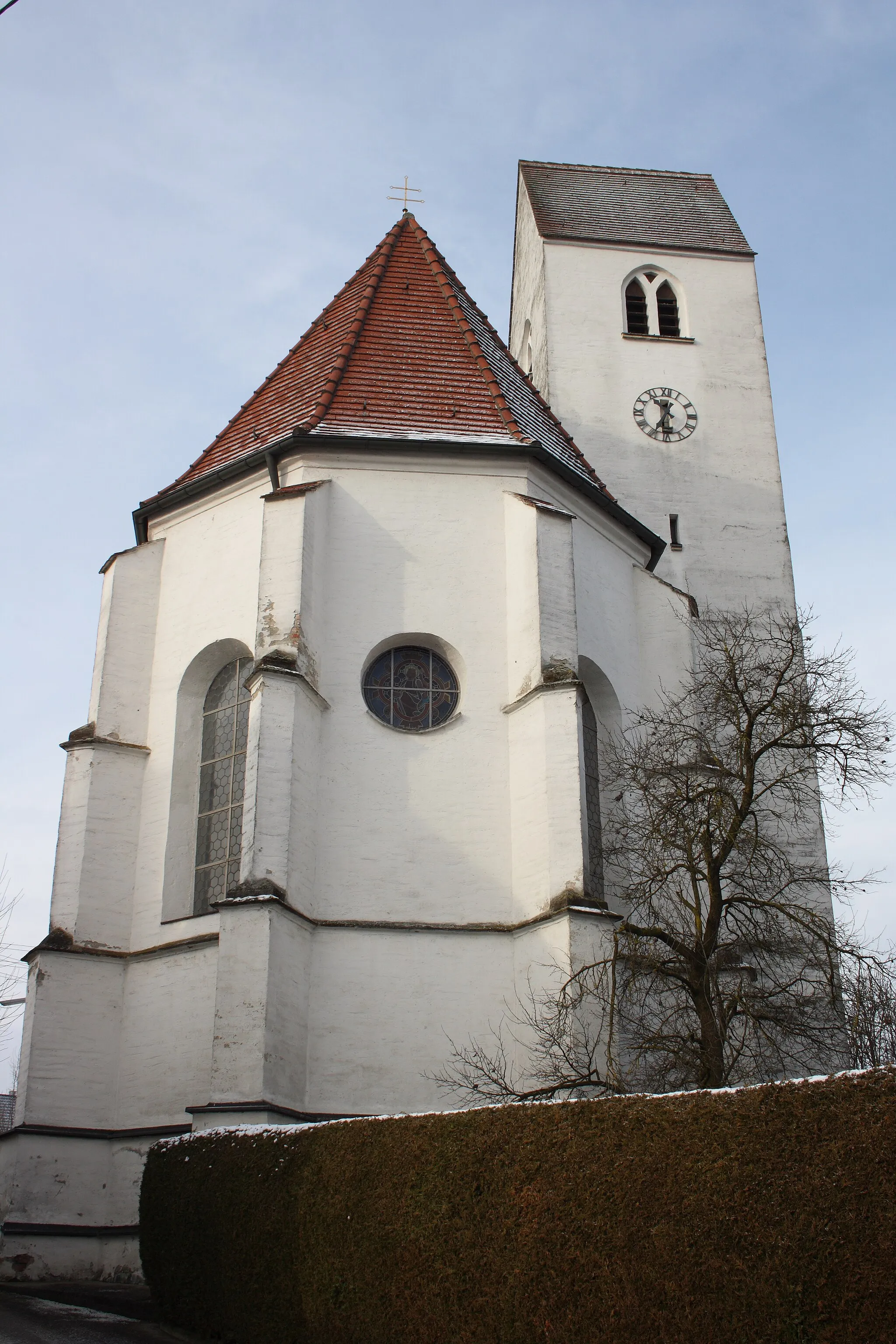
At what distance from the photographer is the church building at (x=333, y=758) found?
1246cm

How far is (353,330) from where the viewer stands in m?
17.2

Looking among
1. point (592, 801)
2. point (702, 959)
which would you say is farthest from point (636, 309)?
point (702, 959)

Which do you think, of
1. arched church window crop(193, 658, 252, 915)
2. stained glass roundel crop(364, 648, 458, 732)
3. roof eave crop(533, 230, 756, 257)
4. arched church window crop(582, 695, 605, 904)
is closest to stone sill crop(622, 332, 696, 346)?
roof eave crop(533, 230, 756, 257)

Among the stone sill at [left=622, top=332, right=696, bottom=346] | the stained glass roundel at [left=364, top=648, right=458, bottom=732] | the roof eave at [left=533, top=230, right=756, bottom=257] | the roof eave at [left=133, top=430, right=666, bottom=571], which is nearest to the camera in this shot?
the stained glass roundel at [left=364, top=648, right=458, bottom=732]

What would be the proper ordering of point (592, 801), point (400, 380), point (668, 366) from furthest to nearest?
point (668, 366) < point (400, 380) < point (592, 801)

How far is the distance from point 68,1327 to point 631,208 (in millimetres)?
23026

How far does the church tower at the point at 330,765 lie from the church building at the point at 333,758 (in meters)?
0.03

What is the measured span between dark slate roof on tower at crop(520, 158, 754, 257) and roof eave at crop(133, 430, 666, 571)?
34.9 ft

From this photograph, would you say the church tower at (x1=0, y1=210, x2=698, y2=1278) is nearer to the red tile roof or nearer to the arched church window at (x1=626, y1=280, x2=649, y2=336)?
the red tile roof

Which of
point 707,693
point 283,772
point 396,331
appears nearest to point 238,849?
point 283,772

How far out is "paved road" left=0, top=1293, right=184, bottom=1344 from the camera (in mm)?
9125

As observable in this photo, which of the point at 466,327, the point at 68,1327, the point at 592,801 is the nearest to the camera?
the point at 68,1327

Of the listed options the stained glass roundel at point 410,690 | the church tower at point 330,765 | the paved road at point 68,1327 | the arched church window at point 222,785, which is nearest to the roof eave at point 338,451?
the church tower at point 330,765

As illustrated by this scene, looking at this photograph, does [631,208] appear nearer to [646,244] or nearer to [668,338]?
[646,244]
